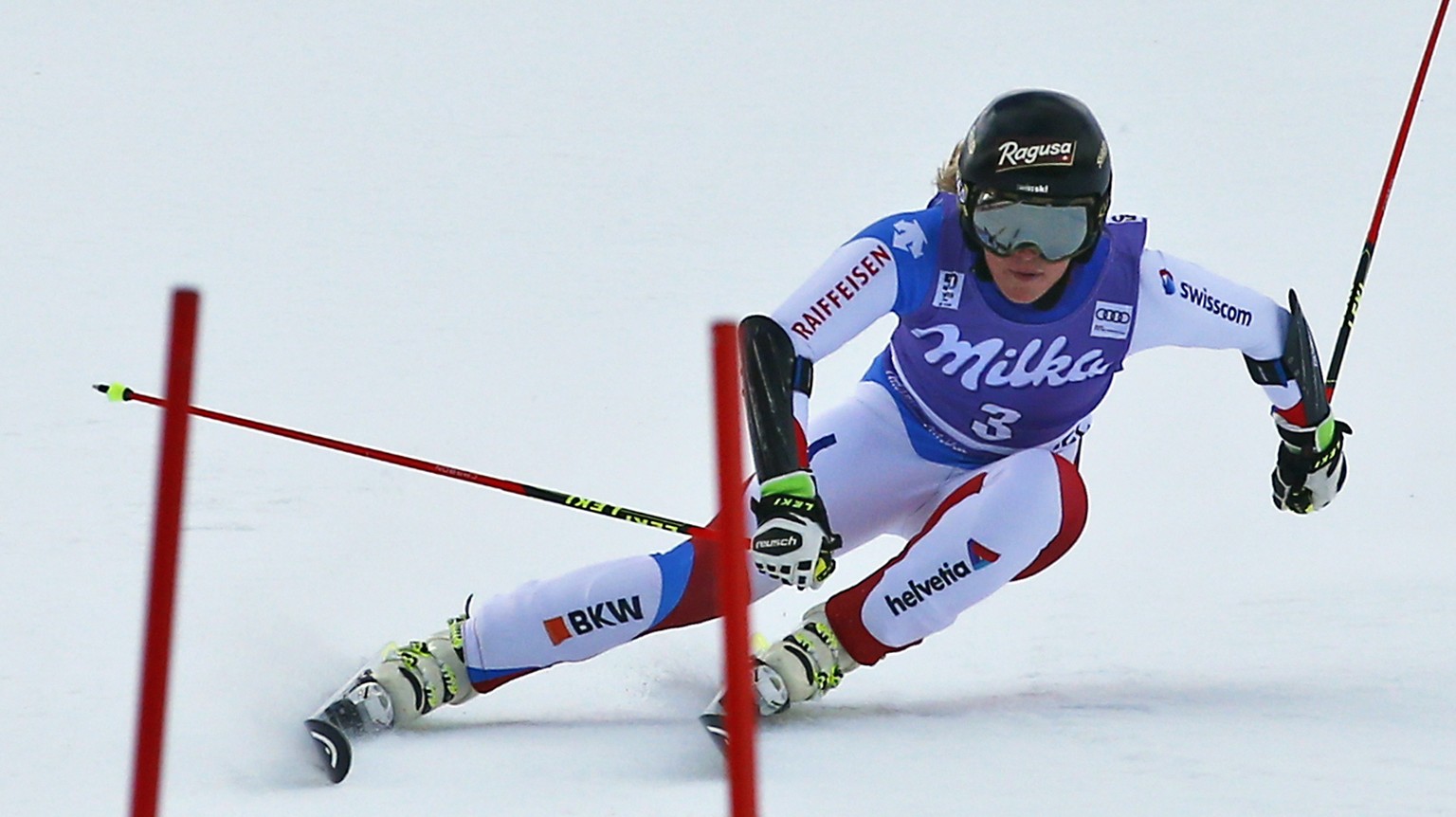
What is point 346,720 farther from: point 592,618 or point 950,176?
point 950,176

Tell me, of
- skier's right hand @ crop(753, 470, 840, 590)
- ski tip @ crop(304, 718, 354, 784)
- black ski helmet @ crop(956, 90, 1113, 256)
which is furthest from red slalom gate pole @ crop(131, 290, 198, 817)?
black ski helmet @ crop(956, 90, 1113, 256)

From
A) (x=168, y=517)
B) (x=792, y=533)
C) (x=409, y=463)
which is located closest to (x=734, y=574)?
(x=168, y=517)

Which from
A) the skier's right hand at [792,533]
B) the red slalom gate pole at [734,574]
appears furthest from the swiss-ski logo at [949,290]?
the red slalom gate pole at [734,574]

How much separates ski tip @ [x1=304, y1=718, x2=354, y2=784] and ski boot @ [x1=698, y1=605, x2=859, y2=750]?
65 cm

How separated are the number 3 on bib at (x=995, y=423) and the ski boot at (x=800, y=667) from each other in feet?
1.42

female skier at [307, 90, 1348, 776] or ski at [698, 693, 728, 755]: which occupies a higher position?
female skier at [307, 90, 1348, 776]

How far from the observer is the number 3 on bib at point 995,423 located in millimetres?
3504

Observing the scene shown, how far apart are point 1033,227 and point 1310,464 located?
0.85 m

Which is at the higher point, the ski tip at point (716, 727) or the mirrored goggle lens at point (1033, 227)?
the mirrored goggle lens at point (1033, 227)

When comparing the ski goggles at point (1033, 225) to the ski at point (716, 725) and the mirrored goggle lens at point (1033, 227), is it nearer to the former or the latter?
the mirrored goggle lens at point (1033, 227)

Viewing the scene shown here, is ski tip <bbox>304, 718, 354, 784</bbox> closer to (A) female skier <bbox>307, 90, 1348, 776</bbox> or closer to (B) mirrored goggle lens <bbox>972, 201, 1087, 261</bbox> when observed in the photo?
(A) female skier <bbox>307, 90, 1348, 776</bbox>

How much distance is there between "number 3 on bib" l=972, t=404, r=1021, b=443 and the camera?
11.5ft

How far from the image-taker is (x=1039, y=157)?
317cm

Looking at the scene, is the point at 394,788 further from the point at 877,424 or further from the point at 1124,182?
the point at 1124,182
